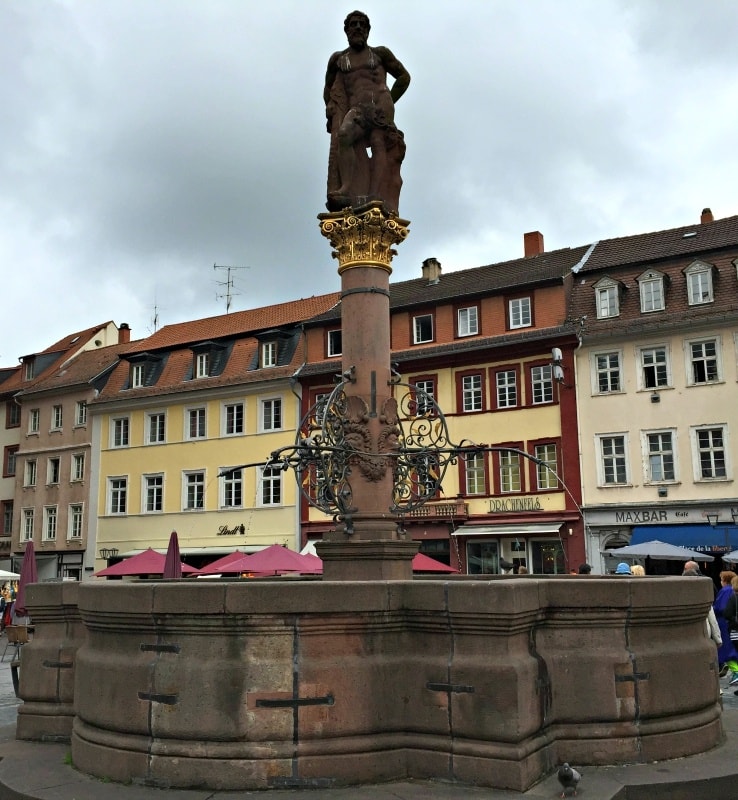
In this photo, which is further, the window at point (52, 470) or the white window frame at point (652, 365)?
the window at point (52, 470)

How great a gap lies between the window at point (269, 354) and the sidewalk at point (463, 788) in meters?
33.5

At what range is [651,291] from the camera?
32312 millimetres

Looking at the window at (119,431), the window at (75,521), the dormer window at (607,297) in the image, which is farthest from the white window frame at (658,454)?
the window at (75,521)

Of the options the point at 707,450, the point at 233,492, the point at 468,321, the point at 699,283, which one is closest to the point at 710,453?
the point at 707,450

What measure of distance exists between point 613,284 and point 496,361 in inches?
192

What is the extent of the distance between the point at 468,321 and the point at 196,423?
1311 cm

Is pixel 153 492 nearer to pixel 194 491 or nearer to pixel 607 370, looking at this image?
pixel 194 491

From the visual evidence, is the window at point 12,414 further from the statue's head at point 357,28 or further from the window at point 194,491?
the statue's head at point 357,28

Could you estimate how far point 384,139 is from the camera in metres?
10.2

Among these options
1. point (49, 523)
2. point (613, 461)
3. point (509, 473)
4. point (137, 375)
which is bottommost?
point (49, 523)

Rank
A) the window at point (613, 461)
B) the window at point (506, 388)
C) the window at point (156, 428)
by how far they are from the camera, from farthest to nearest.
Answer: the window at point (156, 428), the window at point (506, 388), the window at point (613, 461)

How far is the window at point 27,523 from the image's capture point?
46.2 metres

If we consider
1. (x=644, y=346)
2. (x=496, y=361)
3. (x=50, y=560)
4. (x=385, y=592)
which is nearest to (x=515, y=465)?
(x=496, y=361)

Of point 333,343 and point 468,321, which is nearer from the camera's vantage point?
point 468,321
